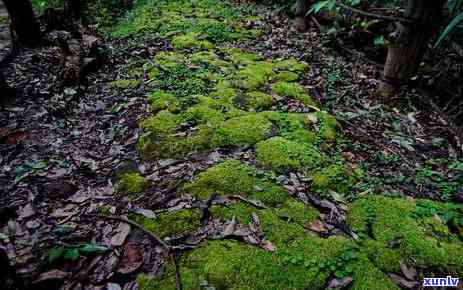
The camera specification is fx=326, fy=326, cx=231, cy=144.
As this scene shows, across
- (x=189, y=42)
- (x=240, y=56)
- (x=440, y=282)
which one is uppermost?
(x=189, y=42)

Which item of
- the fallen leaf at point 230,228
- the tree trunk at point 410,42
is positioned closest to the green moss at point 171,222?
the fallen leaf at point 230,228

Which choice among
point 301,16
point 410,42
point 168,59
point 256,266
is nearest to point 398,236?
point 256,266

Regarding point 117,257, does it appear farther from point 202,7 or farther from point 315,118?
point 202,7

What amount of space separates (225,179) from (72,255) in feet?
4.04

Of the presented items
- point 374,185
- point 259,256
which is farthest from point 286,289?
point 374,185

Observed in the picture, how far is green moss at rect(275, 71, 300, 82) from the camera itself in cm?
486

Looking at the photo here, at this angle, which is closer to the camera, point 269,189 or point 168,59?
point 269,189

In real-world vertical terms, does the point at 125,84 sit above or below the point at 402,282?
above

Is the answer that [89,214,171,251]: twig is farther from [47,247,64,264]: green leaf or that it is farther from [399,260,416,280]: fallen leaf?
[399,260,416,280]: fallen leaf

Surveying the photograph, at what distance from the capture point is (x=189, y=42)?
5.97 metres

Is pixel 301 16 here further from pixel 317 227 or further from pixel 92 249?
pixel 92 249

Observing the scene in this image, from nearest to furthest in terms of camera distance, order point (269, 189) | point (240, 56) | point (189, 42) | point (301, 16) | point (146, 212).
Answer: point (146, 212), point (269, 189), point (240, 56), point (189, 42), point (301, 16)

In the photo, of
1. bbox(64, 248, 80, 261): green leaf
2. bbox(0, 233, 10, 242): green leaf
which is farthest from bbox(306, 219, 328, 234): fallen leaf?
bbox(0, 233, 10, 242): green leaf

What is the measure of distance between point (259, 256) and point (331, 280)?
18.1 inches
